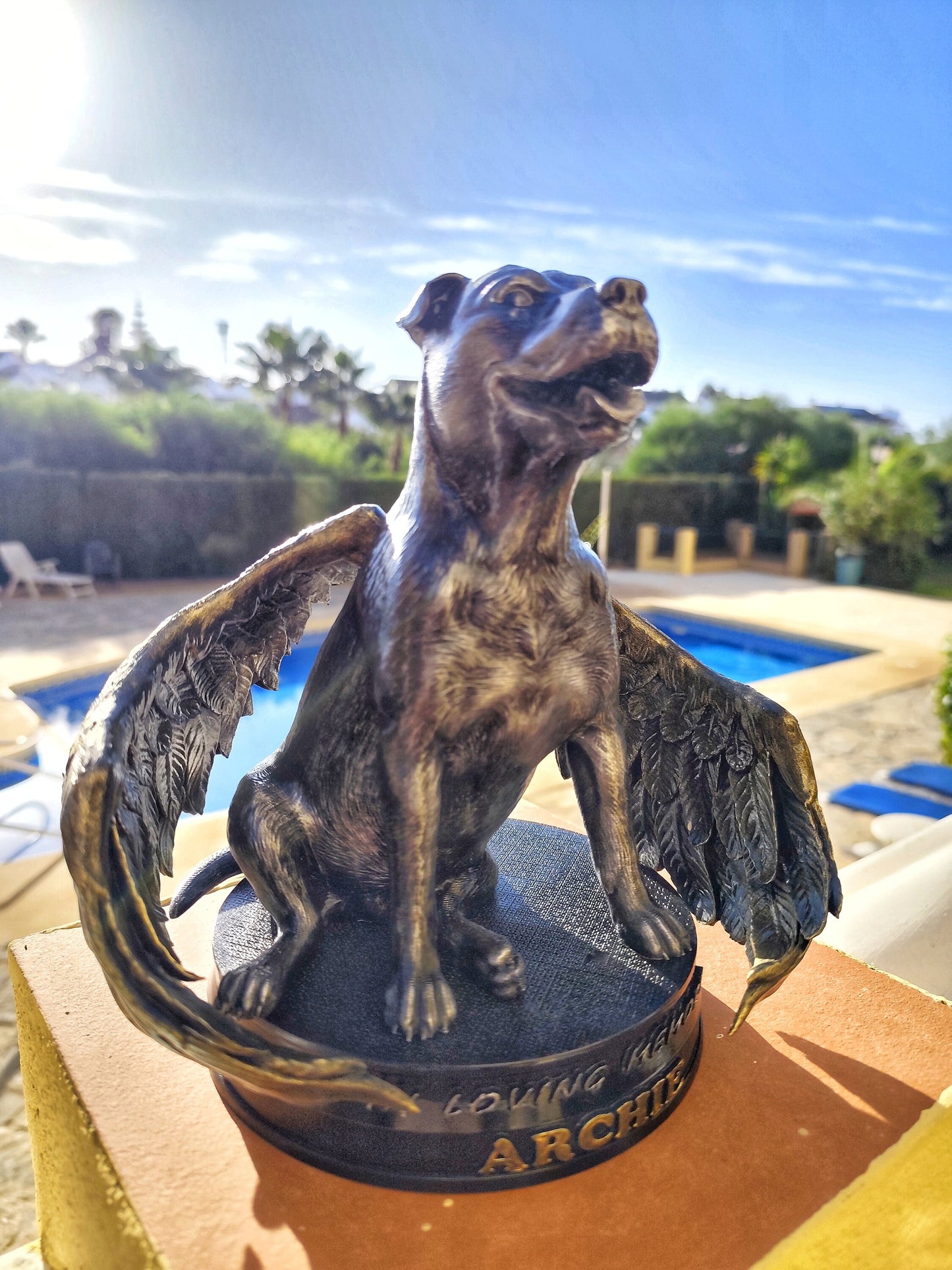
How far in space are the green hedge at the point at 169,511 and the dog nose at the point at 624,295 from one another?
12.1m

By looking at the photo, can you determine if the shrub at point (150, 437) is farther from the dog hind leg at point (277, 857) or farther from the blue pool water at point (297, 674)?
the dog hind leg at point (277, 857)

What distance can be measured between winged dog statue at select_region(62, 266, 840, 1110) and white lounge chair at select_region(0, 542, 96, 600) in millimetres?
12565

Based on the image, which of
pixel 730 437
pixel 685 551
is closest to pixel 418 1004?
pixel 685 551

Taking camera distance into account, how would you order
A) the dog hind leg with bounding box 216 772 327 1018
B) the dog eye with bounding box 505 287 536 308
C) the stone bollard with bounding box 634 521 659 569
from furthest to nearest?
the stone bollard with bounding box 634 521 659 569
the dog hind leg with bounding box 216 772 327 1018
the dog eye with bounding box 505 287 536 308

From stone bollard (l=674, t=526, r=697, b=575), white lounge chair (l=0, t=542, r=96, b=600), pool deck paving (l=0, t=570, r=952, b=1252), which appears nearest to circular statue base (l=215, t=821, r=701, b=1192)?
pool deck paving (l=0, t=570, r=952, b=1252)

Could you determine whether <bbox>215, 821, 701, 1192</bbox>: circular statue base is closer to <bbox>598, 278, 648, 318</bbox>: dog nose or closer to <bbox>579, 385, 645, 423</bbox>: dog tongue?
<bbox>579, 385, 645, 423</bbox>: dog tongue

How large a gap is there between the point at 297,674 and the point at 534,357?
30.2ft

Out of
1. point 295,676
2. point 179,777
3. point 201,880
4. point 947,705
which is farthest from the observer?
point 295,676

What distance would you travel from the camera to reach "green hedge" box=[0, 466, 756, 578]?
14.7 metres

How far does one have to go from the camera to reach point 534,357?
1.26 meters

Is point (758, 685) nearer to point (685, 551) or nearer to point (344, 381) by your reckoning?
point (685, 551)

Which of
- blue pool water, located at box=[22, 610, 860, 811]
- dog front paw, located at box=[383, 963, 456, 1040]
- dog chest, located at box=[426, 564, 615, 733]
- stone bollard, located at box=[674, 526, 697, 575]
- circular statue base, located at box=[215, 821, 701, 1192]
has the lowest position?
blue pool water, located at box=[22, 610, 860, 811]

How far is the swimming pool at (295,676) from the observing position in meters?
7.44

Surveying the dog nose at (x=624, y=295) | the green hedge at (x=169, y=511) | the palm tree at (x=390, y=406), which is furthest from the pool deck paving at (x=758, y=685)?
the palm tree at (x=390, y=406)
